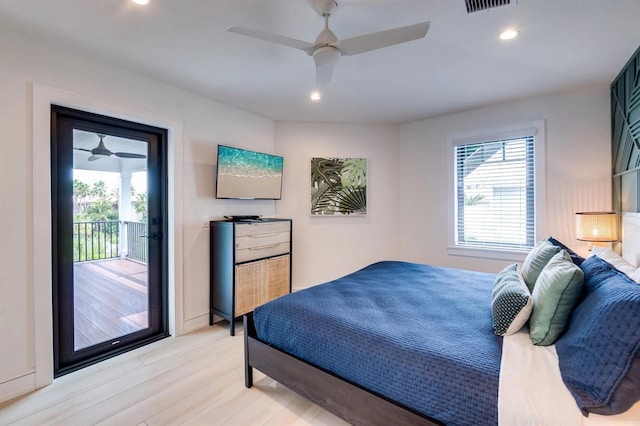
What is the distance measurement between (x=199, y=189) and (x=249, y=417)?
2236 millimetres

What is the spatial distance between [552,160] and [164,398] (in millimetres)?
4223

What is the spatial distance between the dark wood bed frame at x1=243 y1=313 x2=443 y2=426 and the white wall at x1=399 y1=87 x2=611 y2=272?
9.14ft

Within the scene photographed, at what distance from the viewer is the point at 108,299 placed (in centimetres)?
267

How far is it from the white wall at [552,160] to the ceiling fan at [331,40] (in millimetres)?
2447

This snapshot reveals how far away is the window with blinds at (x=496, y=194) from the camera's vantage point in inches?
131

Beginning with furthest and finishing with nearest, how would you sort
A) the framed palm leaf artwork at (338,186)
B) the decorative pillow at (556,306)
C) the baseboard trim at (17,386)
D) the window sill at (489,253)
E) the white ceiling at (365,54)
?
the framed palm leaf artwork at (338,186)
the window sill at (489,253)
the baseboard trim at (17,386)
the white ceiling at (365,54)
the decorative pillow at (556,306)

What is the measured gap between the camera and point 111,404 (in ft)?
6.28

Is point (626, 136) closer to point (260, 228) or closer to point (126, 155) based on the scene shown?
point (260, 228)

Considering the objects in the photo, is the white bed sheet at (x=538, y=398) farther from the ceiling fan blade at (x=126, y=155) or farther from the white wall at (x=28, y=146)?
the ceiling fan blade at (x=126, y=155)

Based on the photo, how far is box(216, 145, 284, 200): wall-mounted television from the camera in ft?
10.6

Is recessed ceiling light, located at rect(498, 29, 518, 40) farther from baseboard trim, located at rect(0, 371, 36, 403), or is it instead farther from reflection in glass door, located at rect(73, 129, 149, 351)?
baseboard trim, located at rect(0, 371, 36, 403)

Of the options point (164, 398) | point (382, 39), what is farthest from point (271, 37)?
point (164, 398)

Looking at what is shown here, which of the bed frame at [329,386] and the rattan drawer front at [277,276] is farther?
the rattan drawer front at [277,276]

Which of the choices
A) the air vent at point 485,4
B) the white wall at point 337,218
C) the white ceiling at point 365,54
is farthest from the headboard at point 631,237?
the white wall at point 337,218
